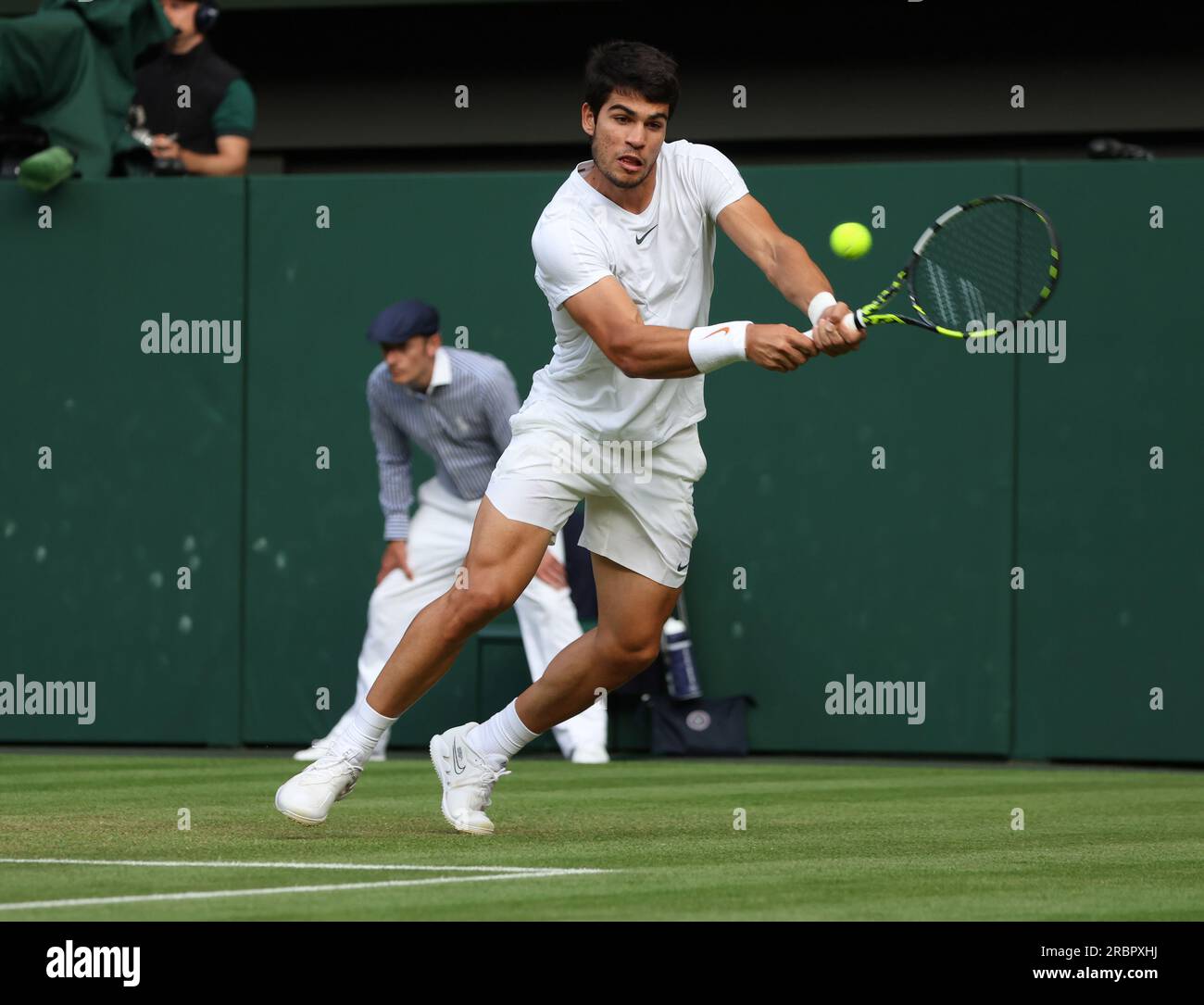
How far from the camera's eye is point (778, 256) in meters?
5.95

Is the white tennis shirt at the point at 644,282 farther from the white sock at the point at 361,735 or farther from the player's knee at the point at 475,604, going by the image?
the white sock at the point at 361,735

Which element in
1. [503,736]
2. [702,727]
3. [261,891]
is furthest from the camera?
[702,727]

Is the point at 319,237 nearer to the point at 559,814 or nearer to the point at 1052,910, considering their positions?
the point at 559,814

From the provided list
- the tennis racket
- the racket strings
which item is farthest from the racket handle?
the racket strings

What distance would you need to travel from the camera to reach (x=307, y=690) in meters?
10.5

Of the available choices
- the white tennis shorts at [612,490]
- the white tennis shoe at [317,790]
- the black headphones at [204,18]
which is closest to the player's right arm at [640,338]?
the white tennis shorts at [612,490]

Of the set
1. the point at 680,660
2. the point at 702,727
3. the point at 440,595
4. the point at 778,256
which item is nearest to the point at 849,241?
the point at 778,256

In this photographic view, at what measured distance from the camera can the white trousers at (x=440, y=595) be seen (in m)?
9.65

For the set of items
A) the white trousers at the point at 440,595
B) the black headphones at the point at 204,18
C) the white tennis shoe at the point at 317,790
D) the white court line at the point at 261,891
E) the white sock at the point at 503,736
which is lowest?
the white court line at the point at 261,891

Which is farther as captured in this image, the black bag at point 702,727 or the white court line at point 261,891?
the black bag at point 702,727

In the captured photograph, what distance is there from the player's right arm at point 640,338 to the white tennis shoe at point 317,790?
1.38 m

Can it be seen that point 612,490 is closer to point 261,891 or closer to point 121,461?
point 261,891

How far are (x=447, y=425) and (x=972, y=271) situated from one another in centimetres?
352

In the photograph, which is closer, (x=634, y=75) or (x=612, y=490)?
(x=634, y=75)
